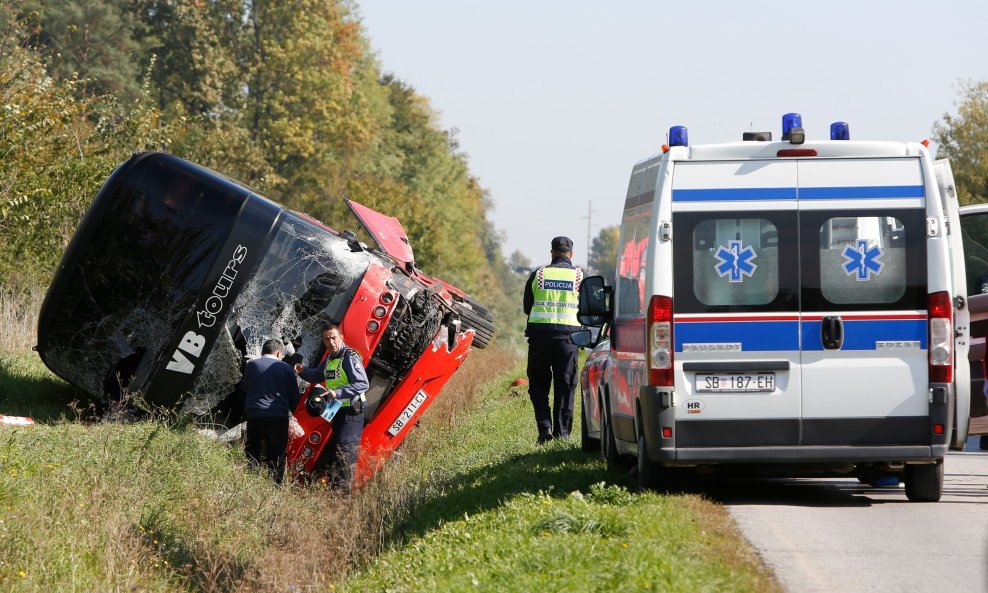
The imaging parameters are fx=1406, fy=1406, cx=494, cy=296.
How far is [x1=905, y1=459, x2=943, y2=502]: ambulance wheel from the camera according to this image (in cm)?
936

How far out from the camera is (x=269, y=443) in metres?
12.6

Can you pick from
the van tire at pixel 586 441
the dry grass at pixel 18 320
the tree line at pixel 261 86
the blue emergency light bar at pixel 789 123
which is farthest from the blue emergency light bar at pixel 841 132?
the tree line at pixel 261 86

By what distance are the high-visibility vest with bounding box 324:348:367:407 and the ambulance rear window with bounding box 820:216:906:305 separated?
4958mm

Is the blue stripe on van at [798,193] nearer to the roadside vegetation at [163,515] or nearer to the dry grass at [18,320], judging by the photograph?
the roadside vegetation at [163,515]

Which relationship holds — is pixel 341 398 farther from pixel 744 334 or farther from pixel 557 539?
pixel 557 539

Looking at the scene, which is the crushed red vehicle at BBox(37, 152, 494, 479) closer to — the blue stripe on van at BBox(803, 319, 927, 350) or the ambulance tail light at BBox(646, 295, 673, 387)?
the ambulance tail light at BBox(646, 295, 673, 387)

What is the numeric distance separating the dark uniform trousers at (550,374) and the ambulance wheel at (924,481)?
4232 mm

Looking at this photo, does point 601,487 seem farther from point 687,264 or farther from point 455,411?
point 455,411

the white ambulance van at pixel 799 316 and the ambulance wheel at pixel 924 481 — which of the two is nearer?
the white ambulance van at pixel 799 316

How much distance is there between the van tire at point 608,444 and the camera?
10.7 metres

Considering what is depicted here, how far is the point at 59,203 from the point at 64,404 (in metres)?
6.37

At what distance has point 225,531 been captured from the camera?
11.4 metres

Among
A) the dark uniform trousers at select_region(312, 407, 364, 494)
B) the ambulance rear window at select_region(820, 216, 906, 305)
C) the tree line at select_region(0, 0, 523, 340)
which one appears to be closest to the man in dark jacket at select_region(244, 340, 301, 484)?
the dark uniform trousers at select_region(312, 407, 364, 494)

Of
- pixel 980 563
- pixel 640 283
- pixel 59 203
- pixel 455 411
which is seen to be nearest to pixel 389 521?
pixel 640 283
